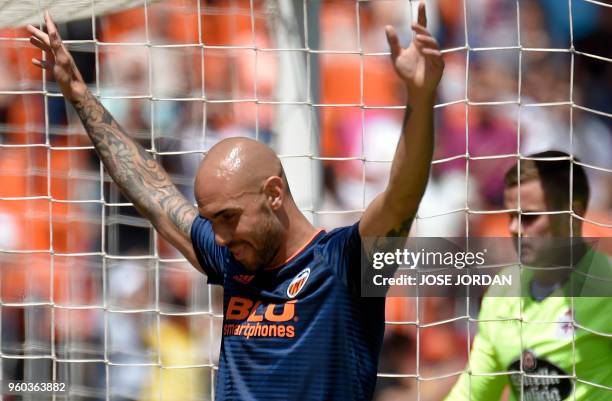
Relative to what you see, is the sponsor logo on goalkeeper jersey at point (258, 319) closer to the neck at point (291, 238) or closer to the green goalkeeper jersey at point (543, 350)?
the neck at point (291, 238)

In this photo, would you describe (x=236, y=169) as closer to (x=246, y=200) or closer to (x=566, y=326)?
(x=246, y=200)

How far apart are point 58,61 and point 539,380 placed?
155cm

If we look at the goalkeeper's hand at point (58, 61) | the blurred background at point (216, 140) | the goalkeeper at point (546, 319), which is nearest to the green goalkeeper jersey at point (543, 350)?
the goalkeeper at point (546, 319)

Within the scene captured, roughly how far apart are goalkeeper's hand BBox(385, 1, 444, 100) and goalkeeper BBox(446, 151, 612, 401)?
1.16 metres

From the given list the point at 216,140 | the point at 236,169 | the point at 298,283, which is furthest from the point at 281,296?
the point at 216,140

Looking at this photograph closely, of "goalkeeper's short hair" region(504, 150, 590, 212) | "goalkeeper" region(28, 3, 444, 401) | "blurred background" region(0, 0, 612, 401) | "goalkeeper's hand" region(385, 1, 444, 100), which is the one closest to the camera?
"goalkeeper's hand" region(385, 1, 444, 100)

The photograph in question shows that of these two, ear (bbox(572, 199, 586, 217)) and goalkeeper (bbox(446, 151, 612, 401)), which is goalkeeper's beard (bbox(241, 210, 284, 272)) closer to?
goalkeeper (bbox(446, 151, 612, 401))

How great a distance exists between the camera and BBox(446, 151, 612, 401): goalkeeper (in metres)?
2.73

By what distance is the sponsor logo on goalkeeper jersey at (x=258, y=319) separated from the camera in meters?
2.09

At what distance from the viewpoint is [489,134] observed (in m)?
3.72

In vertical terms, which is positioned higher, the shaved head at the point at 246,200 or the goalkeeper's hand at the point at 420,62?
the goalkeeper's hand at the point at 420,62

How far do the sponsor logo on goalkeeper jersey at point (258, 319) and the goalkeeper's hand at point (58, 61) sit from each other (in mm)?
728

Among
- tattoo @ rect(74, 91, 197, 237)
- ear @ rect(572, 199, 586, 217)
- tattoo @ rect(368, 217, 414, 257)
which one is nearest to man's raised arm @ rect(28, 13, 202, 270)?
tattoo @ rect(74, 91, 197, 237)

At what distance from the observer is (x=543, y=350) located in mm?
2834
